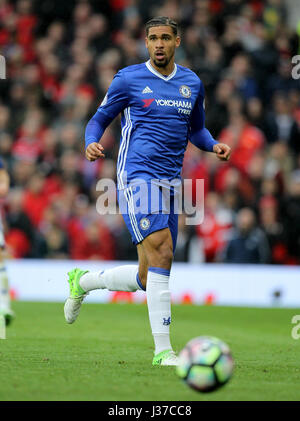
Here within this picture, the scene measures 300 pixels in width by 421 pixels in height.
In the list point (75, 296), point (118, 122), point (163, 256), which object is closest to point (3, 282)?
point (75, 296)

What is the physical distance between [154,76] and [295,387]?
2.87 metres

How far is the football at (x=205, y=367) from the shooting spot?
5422mm

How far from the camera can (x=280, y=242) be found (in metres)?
15.5

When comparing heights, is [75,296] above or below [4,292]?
below

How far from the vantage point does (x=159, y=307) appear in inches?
273

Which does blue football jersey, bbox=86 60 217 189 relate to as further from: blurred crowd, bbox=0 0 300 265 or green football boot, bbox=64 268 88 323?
blurred crowd, bbox=0 0 300 265

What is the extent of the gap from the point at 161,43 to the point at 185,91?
457mm

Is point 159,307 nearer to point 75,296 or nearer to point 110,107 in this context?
point 75,296

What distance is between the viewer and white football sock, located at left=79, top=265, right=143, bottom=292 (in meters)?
7.53

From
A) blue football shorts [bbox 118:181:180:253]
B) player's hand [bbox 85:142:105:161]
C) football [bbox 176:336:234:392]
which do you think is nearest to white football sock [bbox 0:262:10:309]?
blue football shorts [bbox 118:181:180:253]

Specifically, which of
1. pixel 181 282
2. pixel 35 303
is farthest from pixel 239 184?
pixel 35 303

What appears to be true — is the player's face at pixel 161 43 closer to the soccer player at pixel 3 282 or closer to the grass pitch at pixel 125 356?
the grass pitch at pixel 125 356
